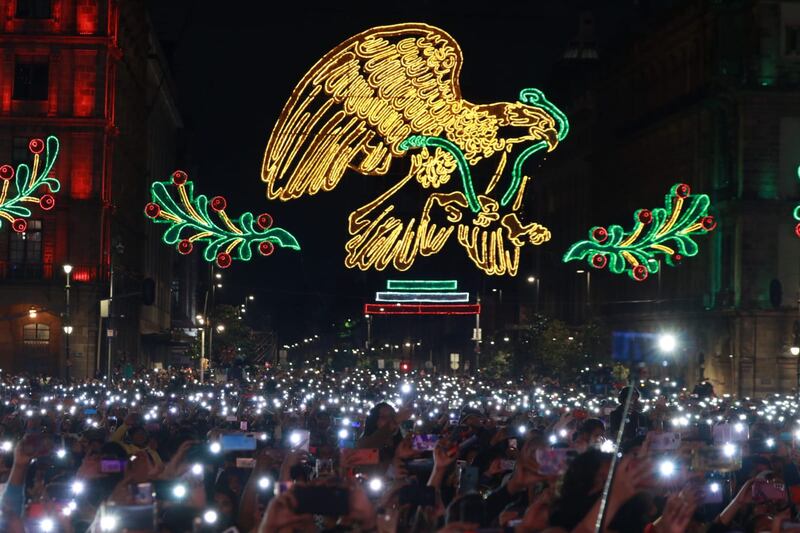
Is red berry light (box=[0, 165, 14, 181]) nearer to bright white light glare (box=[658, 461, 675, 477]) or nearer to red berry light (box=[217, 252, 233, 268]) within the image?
red berry light (box=[217, 252, 233, 268])

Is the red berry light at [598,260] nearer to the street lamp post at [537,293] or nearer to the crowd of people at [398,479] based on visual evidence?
the crowd of people at [398,479]

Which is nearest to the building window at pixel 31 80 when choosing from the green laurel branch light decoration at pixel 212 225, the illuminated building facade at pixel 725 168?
the illuminated building facade at pixel 725 168

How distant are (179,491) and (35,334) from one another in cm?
6387

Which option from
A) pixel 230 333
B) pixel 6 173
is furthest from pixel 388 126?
pixel 230 333

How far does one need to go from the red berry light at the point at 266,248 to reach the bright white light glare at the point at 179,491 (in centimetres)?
2469

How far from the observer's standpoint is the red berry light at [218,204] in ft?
119

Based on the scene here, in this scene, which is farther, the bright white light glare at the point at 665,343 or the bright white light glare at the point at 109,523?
the bright white light glare at the point at 665,343

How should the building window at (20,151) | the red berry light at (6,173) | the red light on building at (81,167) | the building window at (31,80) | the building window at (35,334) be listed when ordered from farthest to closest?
1. the red light on building at (81,167)
2. the building window at (31,80)
3. the building window at (35,334)
4. the building window at (20,151)
5. the red berry light at (6,173)

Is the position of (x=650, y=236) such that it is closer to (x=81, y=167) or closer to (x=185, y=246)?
(x=185, y=246)

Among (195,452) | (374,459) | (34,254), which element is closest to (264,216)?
(195,452)

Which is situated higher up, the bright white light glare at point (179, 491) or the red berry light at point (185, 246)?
the red berry light at point (185, 246)

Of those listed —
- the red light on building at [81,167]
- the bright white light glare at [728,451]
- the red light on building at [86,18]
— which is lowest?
the bright white light glare at [728,451]

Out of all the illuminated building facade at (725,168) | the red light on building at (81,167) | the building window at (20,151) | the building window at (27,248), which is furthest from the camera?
the illuminated building facade at (725,168)

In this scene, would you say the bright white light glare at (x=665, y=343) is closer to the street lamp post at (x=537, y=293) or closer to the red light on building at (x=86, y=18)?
the red light on building at (x=86, y=18)
